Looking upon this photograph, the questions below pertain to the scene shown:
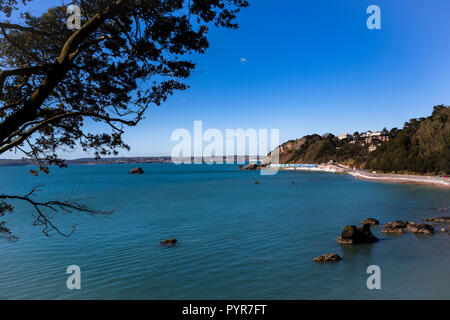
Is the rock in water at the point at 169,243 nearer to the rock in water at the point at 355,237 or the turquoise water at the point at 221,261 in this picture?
the turquoise water at the point at 221,261

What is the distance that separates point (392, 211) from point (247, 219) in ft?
61.0

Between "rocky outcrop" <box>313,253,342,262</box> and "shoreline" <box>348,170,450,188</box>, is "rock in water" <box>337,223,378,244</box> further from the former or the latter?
"shoreline" <box>348,170,450,188</box>

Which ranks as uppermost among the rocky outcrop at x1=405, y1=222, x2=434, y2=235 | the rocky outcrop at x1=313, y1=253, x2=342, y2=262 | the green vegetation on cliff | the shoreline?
the green vegetation on cliff

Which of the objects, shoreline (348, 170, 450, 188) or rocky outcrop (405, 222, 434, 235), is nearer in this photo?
rocky outcrop (405, 222, 434, 235)

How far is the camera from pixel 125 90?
8969 mm

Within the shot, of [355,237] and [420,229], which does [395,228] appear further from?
[355,237]

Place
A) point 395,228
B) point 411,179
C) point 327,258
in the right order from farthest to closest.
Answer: point 411,179 < point 395,228 < point 327,258

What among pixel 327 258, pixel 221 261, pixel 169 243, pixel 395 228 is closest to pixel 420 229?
pixel 395 228

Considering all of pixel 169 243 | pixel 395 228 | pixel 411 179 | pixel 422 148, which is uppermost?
pixel 422 148

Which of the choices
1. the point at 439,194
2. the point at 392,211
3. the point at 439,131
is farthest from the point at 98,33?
the point at 439,131

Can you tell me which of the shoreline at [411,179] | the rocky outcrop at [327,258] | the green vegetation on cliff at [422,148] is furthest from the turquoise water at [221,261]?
the green vegetation on cliff at [422,148]

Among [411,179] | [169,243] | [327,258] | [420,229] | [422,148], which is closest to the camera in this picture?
[327,258]

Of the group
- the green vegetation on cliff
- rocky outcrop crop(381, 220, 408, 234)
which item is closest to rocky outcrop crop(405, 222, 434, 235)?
rocky outcrop crop(381, 220, 408, 234)

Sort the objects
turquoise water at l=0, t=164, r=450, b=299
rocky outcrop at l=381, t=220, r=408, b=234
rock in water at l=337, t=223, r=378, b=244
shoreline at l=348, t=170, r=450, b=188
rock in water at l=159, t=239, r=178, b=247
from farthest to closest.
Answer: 1. shoreline at l=348, t=170, r=450, b=188
2. rocky outcrop at l=381, t=220, r=408, b=234
3. rock in water at l=159, t=239, r=178, b=247
4. rock in water at l=337, t=223, r=378, b=244
5. turquoise water at l=0, t=164, r=450, b=299
